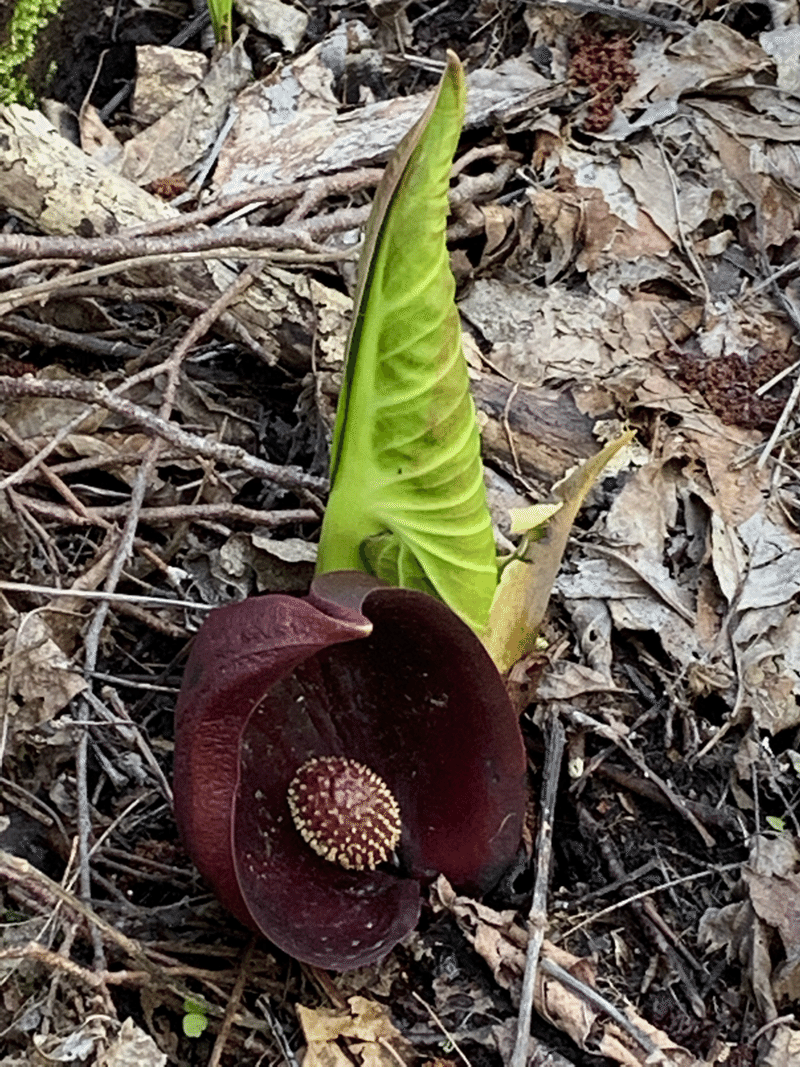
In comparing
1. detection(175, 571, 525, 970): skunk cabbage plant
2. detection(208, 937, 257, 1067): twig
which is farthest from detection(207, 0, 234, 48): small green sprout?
detection(208, 937, 257, 1067): twig

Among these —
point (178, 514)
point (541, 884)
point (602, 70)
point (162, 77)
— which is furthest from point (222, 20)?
point (541, 884)

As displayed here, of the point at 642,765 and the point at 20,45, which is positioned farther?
the point at 20,45

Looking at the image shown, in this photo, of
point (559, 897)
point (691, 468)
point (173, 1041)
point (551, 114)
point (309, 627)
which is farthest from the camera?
point (551, 114)

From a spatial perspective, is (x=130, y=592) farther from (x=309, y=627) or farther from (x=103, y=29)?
(x=103, y=29)

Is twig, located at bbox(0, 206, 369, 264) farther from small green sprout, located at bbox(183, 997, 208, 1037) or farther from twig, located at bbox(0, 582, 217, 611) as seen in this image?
small green sprout, located at bbox(183, 997, 208, 1037)

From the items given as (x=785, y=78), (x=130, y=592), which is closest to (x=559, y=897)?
(x=130, y=592)

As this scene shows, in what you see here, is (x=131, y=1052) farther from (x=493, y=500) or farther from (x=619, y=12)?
(x=619, y=12)
